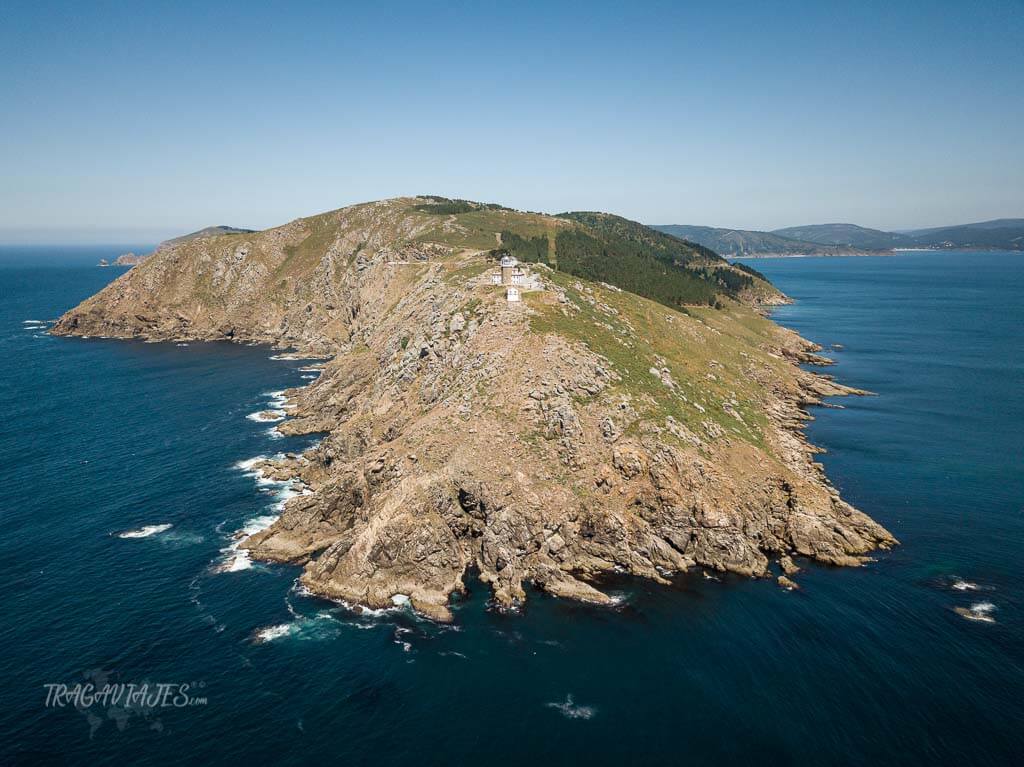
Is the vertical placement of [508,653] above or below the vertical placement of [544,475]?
below

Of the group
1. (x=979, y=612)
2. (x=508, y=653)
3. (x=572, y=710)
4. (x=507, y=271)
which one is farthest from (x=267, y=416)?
(x=979, y=612)

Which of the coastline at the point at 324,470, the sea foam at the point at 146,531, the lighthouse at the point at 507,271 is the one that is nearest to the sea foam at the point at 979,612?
the coastline at the point at 324,470

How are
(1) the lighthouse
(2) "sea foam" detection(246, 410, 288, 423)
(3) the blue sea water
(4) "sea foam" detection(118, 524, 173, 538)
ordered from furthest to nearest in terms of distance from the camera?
(2) "sea foam" detection(246, 410, 288, 423) → (1) the lighthouse → (4) "sea foam" detection(118, 524, 173, 538) → (3) the blue sea water

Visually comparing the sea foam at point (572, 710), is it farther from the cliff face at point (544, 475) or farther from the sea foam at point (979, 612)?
the sea foam at point (979, 612)

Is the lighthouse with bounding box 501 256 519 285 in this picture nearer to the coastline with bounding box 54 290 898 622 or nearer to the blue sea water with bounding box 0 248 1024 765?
the coastline with bounding box 54 290 898 622

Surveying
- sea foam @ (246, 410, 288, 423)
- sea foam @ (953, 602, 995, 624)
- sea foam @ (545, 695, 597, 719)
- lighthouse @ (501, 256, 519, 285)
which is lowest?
sea foam @ (545, 695, 597, 719)

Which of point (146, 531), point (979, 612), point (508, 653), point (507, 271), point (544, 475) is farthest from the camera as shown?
point (507, 271)

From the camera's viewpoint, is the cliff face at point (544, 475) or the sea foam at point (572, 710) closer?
the sea foam at point (572, 710)

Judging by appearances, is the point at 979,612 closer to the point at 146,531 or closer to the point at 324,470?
the point at 324,470

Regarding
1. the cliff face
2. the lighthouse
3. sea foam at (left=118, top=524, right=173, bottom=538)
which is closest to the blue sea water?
sea foam at (left=118, top=524, right=173, bottom=538)

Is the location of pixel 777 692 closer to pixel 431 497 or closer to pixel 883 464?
pixel 431 497

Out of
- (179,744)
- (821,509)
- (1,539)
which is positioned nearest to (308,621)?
(179,744)
